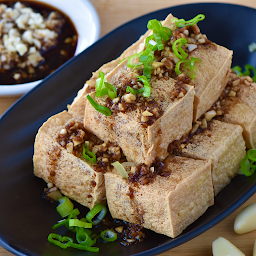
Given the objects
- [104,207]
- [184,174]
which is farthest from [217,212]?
[104,207]

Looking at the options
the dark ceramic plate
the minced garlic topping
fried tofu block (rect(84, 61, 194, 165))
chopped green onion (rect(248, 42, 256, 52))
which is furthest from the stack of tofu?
the minced garlic topping

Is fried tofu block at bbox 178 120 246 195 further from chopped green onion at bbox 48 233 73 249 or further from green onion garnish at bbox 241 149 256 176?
chopped green onion at bbox 48 233 73 249

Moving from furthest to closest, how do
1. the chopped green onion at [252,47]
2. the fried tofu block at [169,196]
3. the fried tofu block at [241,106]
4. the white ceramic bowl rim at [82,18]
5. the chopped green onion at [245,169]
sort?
the white ceramic bowl rim at [82,18]
the chopped green onion at [252,47]
the fried tofu block at [241,106]
the chopped green onion at [245,169]
the fried tofu block at [169,196]

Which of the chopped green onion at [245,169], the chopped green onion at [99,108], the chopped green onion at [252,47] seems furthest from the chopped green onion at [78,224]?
the chopped green onion at [252,47]

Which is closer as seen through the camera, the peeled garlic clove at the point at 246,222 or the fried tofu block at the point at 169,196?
the fried tofu block at the point at 169,196

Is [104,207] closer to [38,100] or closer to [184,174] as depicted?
[184,174]

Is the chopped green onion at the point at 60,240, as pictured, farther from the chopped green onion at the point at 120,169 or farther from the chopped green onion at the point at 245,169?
the chopped green onion at the point at 245,169

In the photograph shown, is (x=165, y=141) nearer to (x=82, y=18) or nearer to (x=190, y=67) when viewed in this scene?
(x=190, y=67)
